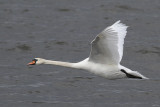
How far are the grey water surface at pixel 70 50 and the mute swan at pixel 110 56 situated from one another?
185cm

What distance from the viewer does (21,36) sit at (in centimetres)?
1709

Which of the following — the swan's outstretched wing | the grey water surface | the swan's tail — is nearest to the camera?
the swan's outstretched wing

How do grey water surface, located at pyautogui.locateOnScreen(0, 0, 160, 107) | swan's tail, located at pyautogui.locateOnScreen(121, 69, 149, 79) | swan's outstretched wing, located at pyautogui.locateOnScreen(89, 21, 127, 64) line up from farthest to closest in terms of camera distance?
1. grey water surface, located at pyautogui.locateOnScreen(0, 0, 160, 107)
2. swan's tail, located at pyautogui.locateOnScreen(121, 69, 149, 79)
3. swan's outstretched wing, located at pyautogui.locateOnScreen(89, 21, 127, 64)

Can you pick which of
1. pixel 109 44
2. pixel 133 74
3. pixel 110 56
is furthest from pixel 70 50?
pixel 109 44

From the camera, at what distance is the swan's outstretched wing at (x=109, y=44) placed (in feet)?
32.7

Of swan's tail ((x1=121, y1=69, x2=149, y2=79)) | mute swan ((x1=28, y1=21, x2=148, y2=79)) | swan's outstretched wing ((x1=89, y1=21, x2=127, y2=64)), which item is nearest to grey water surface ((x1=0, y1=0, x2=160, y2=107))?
mute swan ((x1=28, y1=21, x2=148, y2=79))

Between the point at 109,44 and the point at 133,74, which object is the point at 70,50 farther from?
the point at 109,44

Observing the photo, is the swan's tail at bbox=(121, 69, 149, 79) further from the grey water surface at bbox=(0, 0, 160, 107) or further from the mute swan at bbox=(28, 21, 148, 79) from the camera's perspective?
the grey water surface at bbox=(0, 0, 160, 107)

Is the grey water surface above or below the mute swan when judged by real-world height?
below

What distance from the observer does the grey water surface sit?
12914 millimetres

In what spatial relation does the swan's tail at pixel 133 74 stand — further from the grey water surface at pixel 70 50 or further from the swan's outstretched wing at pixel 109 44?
the grey water surface at pixel 70 50

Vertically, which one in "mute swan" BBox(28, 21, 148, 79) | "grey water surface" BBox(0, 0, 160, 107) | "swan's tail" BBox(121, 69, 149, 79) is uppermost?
"mute swan" BBox(28, 21, 148, 79)

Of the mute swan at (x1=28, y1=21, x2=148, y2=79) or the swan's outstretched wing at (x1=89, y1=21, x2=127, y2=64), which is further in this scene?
the mute swan at (x1=28, y1=21, x2=148, y2=79)

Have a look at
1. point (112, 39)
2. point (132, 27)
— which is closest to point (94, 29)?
point (132, 27)
